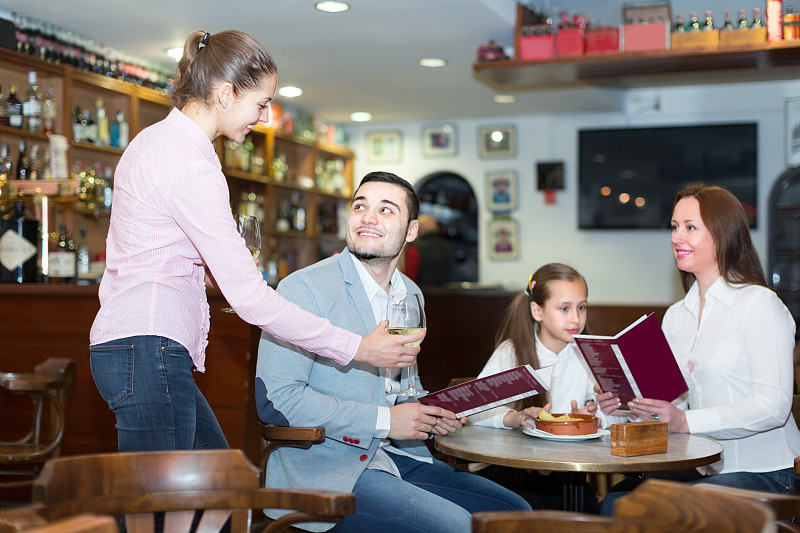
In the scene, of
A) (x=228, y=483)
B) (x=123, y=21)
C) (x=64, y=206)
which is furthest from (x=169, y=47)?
(x=228, y=483)

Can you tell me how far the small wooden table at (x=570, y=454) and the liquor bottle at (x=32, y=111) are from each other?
151 inches

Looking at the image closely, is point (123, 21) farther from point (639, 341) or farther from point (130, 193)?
point (639, 341)

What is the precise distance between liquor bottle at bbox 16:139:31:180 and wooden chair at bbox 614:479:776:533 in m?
4.74

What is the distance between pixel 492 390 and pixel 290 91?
5441mm

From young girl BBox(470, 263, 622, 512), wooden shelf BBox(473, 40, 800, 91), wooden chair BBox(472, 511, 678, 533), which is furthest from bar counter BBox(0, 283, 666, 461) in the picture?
wooden chair BBox(472, 511, 678, 533)

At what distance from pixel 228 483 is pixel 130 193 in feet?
2.45

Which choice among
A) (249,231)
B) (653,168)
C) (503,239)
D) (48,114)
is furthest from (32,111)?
(653,168)

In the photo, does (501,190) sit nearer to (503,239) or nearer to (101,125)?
(503,239)

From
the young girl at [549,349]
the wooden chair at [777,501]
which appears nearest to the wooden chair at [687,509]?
the wooden chair at [777,501]

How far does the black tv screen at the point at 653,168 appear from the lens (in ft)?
24.3

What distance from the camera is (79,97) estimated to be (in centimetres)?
569

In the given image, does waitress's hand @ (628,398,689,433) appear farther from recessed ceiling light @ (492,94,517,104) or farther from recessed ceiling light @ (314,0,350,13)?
recessed ceiling light @ (492,94,517,104)

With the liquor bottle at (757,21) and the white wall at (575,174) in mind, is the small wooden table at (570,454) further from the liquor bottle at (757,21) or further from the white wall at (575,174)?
the white wall at (575,174)

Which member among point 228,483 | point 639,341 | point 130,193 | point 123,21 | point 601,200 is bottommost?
point 228,483
